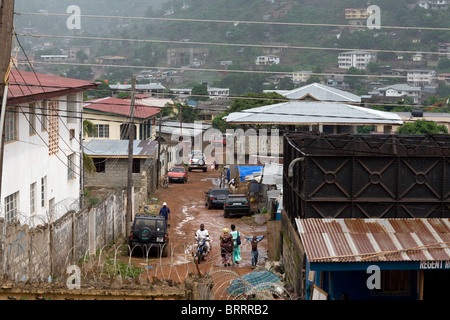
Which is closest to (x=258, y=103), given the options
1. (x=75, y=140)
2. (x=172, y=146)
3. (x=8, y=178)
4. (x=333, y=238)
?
(x=172, y=146)

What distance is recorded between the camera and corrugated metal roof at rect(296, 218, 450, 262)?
14.2m

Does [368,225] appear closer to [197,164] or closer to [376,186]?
[376,186]

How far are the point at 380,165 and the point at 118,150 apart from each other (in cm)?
3021

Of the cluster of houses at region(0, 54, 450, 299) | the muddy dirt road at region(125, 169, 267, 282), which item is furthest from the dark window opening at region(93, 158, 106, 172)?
the cluster of houses at region(0, 54, 450, 299)

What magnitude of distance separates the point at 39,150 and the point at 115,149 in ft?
68.3

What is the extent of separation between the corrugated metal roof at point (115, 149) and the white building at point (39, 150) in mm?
13579

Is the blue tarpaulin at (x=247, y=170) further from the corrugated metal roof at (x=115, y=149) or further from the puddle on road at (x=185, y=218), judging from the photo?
the corrugated metal roof at (x=115, y=149)

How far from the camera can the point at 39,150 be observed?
25.0m

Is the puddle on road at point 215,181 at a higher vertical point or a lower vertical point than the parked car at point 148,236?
lower

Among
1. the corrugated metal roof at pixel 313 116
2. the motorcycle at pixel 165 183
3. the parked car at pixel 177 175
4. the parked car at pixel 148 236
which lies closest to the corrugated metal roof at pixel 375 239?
the parked car at pixel 148 236

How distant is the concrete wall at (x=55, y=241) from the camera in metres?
15.0

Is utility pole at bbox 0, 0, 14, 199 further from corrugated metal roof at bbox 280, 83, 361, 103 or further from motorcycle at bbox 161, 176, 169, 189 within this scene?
corrugated metal roof at bbox 280, 83, 361, 103

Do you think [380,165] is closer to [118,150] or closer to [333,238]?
[333,238]

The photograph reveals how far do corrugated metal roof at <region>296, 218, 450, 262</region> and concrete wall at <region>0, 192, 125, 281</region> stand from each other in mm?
5815
